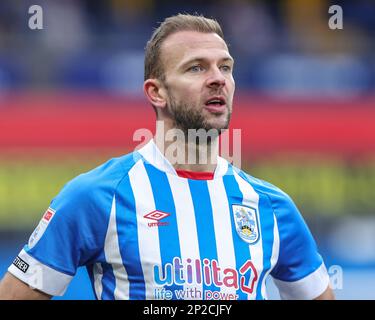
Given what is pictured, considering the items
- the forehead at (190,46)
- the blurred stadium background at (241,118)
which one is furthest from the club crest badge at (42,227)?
the blurred stadium background at (241,118)

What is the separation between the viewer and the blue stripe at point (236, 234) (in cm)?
334

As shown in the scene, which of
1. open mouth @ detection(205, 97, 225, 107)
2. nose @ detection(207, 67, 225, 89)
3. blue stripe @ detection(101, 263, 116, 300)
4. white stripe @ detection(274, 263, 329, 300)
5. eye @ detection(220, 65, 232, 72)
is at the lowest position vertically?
white stripe @ detection(274, 263, 329, 300)

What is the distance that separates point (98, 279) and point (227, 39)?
22.2 feet

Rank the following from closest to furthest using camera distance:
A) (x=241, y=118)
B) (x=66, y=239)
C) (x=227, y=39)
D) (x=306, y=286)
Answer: (x=66, y=239)
(x=306, y=286)
(x=241, y=118)
(x=227, y=39)

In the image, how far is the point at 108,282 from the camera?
3.25 meters

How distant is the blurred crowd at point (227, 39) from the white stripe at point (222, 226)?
5.58 meters

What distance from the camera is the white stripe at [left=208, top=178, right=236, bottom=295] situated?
3.33 m

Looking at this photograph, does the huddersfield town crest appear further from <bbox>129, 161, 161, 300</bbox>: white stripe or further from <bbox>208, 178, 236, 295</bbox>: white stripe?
<bbox>129, 161, 161, 300</bbox>: white stripe

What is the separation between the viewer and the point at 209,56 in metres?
3.45

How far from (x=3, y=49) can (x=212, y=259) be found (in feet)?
20.8

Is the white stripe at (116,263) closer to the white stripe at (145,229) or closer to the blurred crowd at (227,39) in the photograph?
the white stripe at (145,229)

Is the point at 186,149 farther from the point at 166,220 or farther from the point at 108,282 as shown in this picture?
the point at 108,282

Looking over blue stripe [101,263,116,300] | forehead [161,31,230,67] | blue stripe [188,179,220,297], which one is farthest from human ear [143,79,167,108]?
blue stripe [101,263,116,300]

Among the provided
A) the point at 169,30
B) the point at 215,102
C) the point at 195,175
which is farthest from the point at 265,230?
the point at 169,30
